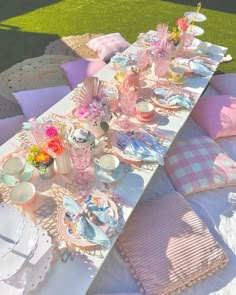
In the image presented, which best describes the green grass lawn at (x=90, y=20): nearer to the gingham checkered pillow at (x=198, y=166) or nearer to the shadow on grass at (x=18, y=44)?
the shadow on grass at (x=18, y=44)

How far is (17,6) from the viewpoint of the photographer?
535cm

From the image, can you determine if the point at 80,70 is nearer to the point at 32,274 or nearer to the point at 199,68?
the point at 199,68

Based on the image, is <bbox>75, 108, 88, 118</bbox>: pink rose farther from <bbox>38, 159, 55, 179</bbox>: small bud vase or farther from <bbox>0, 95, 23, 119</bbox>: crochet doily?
<bbox>0, 95, 23, 119</bbox>: crochet doily

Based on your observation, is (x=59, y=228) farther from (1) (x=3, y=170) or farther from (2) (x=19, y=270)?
(1) (x=3, y=170)

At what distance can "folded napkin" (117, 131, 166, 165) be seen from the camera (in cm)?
207

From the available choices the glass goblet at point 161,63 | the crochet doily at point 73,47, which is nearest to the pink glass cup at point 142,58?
the glass goblet at point 161,63

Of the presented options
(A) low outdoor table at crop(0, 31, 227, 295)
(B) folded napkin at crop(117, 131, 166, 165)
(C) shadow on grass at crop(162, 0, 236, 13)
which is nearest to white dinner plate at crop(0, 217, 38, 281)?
(A) low outdoor table at crop(0, 31, 227, 295)

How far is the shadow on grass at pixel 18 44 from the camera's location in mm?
4160

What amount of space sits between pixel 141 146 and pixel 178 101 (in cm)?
64

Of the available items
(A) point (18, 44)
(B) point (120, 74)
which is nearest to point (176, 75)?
(B) point (120, 74)

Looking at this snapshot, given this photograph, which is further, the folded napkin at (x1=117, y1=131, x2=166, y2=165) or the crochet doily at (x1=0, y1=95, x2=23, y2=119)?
the crochet doily at (x1=0, y1=95, x2=23, y2=119)

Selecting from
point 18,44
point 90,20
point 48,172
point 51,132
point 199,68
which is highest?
point 51,132

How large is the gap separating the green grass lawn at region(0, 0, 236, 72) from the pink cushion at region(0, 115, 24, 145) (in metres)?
1.68

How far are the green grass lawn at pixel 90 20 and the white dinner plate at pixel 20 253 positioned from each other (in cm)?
305
